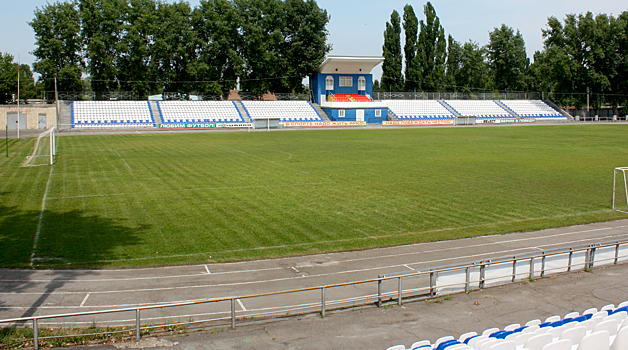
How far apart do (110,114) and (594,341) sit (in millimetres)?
72757

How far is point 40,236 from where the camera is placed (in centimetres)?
1569

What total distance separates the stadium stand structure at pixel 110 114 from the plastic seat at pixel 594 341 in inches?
2679

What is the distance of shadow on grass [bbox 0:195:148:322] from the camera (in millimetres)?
11000

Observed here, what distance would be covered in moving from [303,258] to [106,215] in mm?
9112

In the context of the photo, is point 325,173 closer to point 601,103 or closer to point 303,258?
point 303,258

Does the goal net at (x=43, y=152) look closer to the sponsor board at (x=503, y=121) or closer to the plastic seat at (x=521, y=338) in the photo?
the plastic seat at (x=521, y=338)

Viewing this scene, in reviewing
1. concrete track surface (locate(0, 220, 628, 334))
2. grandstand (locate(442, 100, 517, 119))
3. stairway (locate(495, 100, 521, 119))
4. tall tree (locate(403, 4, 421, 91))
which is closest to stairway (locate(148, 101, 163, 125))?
tall tree (locate(403, 4, 421, 91))

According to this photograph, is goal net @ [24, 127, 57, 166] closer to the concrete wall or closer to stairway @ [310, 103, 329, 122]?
the concrete wall

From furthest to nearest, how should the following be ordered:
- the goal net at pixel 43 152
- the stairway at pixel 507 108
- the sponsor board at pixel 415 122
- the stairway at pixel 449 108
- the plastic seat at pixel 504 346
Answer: the stairway at pixel 507 108, the stairway at pixel 449 108, the sponsor board at pixel 415 122, the goal net at pixel 43 152, the plastic seat at pixel 504 346

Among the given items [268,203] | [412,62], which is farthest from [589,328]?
[412,62]

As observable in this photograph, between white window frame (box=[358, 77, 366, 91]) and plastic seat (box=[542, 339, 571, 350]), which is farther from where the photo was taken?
white window frame (box=[358, 77, 366, 91])

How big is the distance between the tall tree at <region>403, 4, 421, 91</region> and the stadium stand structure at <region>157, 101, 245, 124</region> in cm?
3938

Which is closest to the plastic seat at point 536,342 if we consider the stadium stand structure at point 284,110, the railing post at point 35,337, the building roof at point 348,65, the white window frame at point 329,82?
the railing post at point 35,337

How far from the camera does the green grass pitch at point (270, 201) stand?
49.2ft
